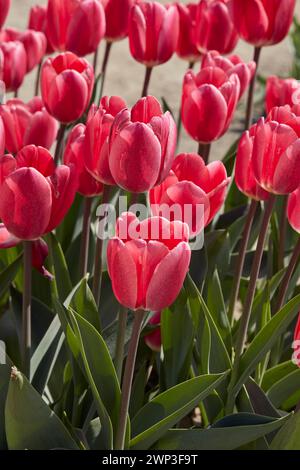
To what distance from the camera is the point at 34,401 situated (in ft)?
3.77

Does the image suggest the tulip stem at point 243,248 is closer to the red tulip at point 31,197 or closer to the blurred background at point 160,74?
the red tulip at point 31,197

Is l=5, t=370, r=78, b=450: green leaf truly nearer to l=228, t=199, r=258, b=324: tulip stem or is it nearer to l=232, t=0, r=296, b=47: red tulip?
l=228, t=199, r=258, b=324: tulip stem

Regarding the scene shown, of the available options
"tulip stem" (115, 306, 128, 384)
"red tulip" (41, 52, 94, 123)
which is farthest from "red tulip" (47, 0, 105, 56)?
"tulip stem" (115, 306, 128, 384)

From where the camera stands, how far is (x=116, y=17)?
5.86 ft

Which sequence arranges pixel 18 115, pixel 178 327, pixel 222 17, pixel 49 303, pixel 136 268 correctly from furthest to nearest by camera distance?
pixel 222 17 → pixel 49 303 → pixel 18 115 → pixel 178 327 → pixel 136 268

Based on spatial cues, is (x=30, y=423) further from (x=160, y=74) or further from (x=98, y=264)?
(x=160, y=74)

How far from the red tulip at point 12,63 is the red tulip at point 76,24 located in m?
0.07

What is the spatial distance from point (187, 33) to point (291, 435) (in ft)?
3.30

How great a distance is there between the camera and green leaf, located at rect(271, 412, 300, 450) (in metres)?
1.17

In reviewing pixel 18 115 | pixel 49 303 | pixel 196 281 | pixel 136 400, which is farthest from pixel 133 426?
pixel 18 115

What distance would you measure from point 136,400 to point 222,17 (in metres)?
0.78

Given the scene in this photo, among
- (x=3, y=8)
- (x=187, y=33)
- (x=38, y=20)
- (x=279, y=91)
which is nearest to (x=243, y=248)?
(x=279, y=91)

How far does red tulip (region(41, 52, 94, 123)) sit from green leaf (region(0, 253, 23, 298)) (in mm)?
243

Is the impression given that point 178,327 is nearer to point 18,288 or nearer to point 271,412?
point 271,412
